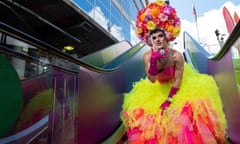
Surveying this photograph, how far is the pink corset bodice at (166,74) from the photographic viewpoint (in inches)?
102

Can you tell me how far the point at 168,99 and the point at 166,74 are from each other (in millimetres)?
320

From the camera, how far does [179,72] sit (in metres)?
2.57

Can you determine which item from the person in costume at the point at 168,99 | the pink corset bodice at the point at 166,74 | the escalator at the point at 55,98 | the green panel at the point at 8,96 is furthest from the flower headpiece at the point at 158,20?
the green panel at the point at 8,96

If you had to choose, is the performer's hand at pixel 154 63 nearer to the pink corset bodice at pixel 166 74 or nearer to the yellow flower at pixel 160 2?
the pink corset bodice at pixel 166 74

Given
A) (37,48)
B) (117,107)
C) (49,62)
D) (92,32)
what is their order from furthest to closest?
(92,32) → (117,107) → (49,62) → (37,48)

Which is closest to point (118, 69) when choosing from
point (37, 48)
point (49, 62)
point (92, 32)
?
point (49, 62)

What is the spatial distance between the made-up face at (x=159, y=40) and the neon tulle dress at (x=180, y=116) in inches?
10.4

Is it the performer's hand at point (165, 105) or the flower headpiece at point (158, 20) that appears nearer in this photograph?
the performer's hand at point (165, 105)

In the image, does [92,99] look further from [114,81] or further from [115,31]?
[115,31]

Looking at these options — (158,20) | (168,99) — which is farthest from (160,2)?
(168,99)

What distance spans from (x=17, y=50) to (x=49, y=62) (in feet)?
1.06

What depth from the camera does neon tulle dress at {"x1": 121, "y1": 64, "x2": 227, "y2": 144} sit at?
207 cm

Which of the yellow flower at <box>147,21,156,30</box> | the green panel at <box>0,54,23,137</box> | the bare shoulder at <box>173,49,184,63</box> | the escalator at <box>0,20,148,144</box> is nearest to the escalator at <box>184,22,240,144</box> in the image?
the bare shoulder at <box>173,49,184,63</box>

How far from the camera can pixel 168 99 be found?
243 centimetres
